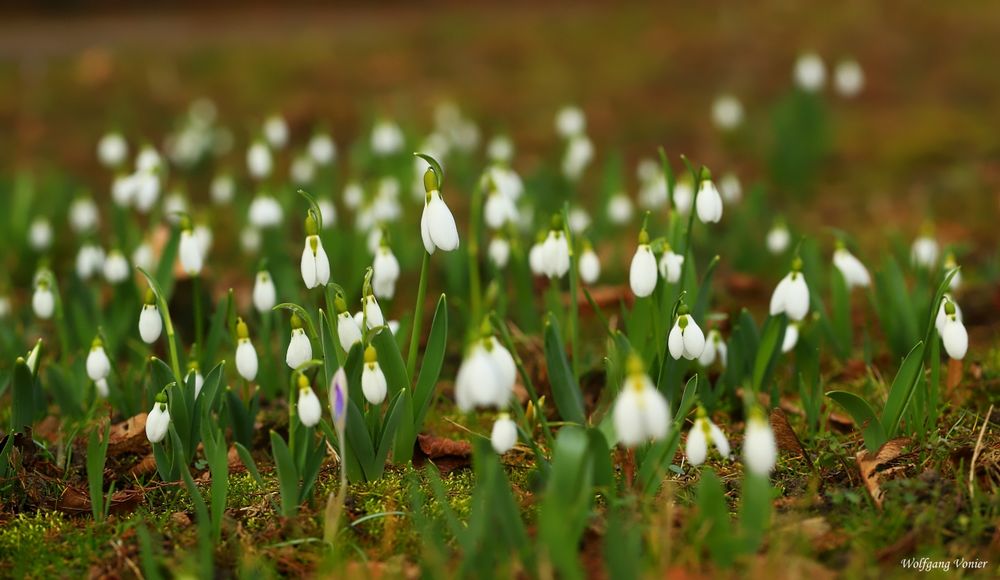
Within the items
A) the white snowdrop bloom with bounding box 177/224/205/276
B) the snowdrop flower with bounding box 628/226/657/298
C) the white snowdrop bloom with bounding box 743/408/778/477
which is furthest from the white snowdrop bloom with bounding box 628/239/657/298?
the white snowdrop bloom with bounding box 177/224/205/276

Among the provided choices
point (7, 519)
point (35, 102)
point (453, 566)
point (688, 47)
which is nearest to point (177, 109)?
point (35, 102)

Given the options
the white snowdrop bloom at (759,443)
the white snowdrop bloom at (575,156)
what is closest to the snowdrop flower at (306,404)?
the white snowdrop bloom at (759,443)

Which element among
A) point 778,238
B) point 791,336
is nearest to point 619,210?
point 778,238

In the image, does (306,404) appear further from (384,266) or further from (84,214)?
(84,214)

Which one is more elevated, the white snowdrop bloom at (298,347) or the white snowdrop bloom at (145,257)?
the white snowdrop bloom at (145,257)

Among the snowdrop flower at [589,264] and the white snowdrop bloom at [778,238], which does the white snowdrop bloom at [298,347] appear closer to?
the snowdrop flower at [589,264]

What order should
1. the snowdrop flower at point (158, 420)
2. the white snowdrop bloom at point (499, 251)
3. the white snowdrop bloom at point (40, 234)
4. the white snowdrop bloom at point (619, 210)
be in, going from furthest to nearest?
the white snowdrop bloom at point (619, 210), the white snowdrop bloom at point (40, 234), the white snowdrop bloom at point (499, 251), the snowdrop flower at point (158, 420)
